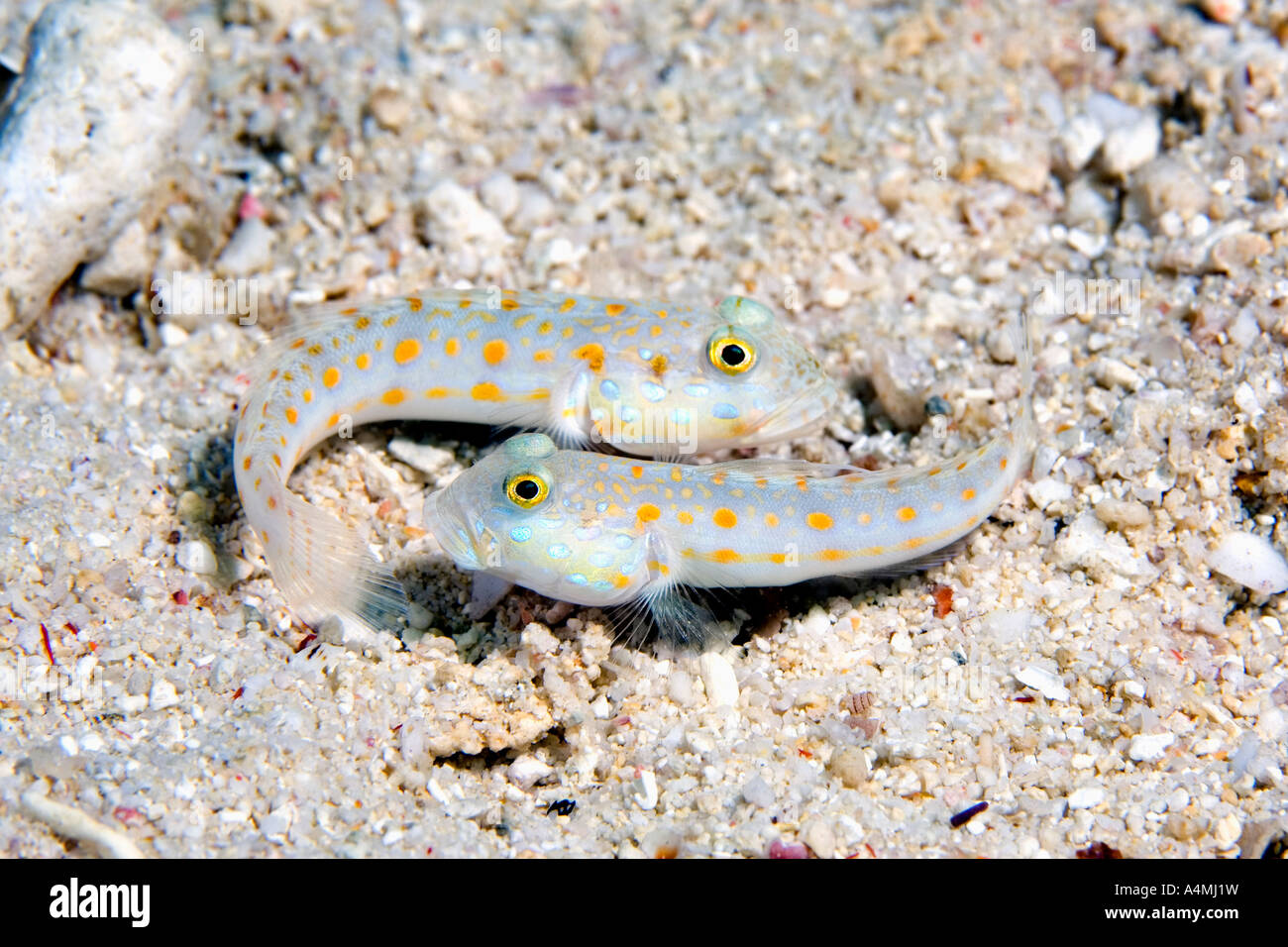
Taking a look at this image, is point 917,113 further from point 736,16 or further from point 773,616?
point 773,616

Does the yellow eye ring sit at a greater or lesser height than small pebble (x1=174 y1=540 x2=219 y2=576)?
greater

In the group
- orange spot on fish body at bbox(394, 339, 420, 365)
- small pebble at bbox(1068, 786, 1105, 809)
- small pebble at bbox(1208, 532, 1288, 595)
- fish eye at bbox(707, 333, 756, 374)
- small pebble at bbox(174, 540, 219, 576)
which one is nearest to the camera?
small pebble at bbox(1068, 786, 1105, 809)

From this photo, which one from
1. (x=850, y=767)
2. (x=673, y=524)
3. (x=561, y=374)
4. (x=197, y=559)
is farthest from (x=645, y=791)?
(x=197, y=559)

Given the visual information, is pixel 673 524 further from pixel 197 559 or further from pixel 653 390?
pixel 197 559

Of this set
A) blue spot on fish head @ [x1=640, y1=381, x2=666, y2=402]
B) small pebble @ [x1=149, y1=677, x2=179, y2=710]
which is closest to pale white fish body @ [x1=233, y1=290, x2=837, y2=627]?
blue spot on fish head @ [x1=640, y1=381, x2=666, y2=402]

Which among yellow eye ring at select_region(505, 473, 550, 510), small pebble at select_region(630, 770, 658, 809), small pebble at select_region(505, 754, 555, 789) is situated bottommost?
small pebble at select_region(505, 754, 555, 789)

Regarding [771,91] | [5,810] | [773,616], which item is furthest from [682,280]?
[5,810]

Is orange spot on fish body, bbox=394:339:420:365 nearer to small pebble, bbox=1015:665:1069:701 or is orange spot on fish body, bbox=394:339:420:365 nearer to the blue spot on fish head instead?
the blue spot on fish head
